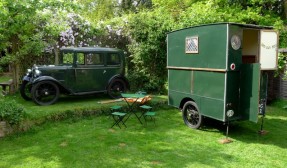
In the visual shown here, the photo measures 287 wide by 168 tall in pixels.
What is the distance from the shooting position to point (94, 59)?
360 inches

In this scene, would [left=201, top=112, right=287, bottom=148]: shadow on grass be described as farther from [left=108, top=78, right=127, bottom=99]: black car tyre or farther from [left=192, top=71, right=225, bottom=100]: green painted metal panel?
[left=108, top=78, right=127, bottom=99]: black car tyre

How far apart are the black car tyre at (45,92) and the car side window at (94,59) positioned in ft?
4.57

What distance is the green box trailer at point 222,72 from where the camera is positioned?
6.04 metres

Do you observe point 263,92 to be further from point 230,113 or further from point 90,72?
point 90,72

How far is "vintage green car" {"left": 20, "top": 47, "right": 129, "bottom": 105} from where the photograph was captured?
27.6ft

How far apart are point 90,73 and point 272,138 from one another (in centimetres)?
585

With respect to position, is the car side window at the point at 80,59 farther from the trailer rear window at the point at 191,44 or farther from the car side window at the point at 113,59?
the trailer rear window at the point at 191,44

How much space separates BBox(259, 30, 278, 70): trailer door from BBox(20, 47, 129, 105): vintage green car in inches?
194

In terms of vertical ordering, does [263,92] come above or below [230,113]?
above

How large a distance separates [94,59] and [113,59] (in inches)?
29.3

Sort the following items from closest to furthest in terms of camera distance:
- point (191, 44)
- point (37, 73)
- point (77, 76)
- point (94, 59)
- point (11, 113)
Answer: point (11, 113)
point (191, 44)
point (37, 73)
point (77, 76)
point (94, 59)

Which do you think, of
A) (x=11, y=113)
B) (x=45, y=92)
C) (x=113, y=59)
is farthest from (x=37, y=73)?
(x=113, y=59)

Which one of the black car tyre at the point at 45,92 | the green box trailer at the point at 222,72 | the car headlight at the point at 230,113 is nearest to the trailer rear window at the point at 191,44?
the green box trailer at the point at 222,72

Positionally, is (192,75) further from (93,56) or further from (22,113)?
(22,113)
